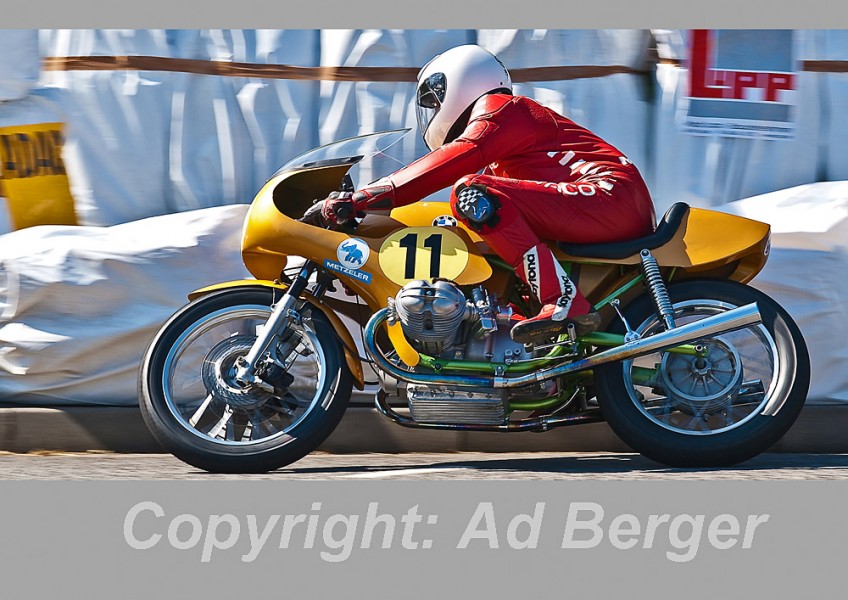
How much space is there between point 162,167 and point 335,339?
1.78 m

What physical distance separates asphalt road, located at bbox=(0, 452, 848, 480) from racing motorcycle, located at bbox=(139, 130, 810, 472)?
144 mm

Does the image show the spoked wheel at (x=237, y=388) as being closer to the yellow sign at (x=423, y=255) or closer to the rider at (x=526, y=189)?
the yellow sign at (x=423, y=255)

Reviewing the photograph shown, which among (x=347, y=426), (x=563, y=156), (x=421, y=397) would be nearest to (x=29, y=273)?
(x=347, y=426)

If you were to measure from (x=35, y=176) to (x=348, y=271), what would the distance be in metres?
2.06

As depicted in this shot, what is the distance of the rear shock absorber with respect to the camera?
480 cm

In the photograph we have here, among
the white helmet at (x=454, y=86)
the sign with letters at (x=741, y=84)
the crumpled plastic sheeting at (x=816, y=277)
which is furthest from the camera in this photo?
the sign with letters at (x=741, y=84)

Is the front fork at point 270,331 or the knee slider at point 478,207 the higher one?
the knee slider at point 478,207

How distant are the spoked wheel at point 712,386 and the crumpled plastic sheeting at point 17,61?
10.3ft

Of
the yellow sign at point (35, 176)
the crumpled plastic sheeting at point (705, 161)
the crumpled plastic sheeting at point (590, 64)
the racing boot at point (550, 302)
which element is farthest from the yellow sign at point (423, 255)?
the yellow sign at point (35, 176)

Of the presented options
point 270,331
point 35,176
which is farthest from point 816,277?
point 35,176

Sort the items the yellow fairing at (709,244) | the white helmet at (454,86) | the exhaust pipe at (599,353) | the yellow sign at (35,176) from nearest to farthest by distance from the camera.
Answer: the exhaust pipe at (599,353), the yellow fairing at (709,244), the white helmet at (454,86), the yellow sign at (35,176)

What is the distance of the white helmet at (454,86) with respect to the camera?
5.05 metres

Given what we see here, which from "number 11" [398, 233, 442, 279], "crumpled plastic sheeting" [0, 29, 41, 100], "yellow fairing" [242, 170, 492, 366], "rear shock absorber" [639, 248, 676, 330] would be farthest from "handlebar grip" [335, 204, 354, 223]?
"crumpled plastic sheeting" [0, 29, 41, 100]

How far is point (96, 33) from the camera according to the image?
6.20 metres
